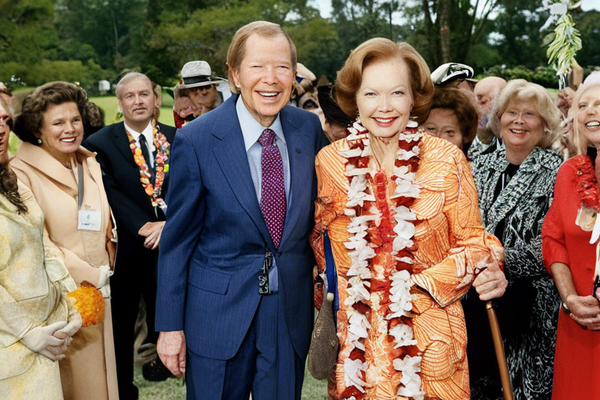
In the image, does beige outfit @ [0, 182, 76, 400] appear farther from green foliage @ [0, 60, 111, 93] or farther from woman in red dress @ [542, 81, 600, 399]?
green foliage @ [0, 60, 111, 93]

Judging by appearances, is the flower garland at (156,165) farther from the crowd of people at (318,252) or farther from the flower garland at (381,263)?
the flower garland at (381,263)

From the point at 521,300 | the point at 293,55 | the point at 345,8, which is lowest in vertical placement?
the point at 521,300

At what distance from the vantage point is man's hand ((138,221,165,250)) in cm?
446

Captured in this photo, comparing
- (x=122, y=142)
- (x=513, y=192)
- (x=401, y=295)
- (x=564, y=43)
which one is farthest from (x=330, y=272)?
(x=564, y=43)

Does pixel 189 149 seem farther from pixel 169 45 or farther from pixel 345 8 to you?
pixel 345 8

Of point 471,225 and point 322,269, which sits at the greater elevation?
point 471,225

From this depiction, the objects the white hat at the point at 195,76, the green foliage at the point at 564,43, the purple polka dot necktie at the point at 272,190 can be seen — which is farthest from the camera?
the white hat at the point at 195,76

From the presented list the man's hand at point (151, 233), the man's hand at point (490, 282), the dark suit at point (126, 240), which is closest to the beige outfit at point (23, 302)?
the dark suit at point (126, 240)

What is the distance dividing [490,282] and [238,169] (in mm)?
1118

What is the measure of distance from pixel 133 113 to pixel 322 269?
9.62 ft

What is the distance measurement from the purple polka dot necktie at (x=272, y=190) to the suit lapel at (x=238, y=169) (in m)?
0.04

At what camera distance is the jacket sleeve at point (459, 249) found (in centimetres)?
239

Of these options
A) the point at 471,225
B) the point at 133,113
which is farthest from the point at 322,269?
the point at 133,113

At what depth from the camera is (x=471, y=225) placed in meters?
2.43
